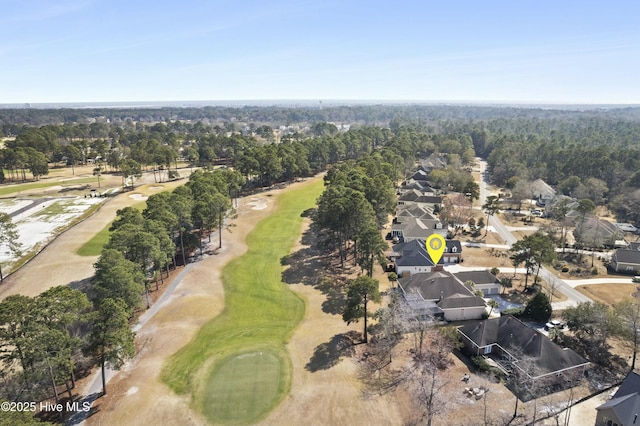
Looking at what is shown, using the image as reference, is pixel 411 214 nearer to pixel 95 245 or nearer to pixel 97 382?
pixel 95 245

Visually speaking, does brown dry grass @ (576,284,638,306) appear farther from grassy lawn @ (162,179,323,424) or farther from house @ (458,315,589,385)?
grassy lawn @ (162,179,323,424)

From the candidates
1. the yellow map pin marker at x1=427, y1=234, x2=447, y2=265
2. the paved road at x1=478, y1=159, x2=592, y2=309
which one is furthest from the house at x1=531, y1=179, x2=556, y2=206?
the yellow map pin marker at x1=427, y1=234, x2=447, y2=265

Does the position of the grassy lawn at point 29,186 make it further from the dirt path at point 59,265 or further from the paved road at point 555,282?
the paved road at point 555,282

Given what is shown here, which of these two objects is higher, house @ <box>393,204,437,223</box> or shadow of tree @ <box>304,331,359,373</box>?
house @ <box>393,204,437,223</box>

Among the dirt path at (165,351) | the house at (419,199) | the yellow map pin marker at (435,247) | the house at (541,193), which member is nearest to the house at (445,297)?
the yellow map pin marker at (435,247)

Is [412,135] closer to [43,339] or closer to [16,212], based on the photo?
[16,212]

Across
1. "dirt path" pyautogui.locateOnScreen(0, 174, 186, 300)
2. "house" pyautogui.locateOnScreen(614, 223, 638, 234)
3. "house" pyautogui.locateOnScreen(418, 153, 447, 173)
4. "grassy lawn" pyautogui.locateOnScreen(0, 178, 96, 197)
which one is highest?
"house" pyautogui.locateOnScreen(418, 153, 447, 173)
